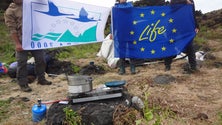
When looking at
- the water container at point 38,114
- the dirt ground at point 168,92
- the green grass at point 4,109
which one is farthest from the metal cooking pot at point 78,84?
the green grass at point 4,109

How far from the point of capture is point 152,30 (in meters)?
6.91

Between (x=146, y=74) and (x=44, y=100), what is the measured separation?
233 centimetres

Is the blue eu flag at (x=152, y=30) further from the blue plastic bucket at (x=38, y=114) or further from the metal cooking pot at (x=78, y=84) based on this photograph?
the blue plastic bucket at (x=38, y=114)

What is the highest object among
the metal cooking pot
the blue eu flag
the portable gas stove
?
the blue eu flag

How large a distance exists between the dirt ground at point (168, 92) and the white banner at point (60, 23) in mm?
869

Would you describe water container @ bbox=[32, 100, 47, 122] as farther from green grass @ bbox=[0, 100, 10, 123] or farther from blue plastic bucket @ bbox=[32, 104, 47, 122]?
green grass @ bbox=[0, 100, 10, 123]

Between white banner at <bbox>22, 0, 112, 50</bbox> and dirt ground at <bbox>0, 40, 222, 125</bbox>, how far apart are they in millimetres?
869

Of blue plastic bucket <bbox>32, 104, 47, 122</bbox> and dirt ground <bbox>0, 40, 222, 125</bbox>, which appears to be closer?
dirt ground <bbox>0, 40, 222, 125</bbox>

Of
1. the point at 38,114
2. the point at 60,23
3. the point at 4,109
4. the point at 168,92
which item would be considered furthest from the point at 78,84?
the point at 60,23

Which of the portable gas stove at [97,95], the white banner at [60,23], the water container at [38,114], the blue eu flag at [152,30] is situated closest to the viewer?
the portable gas stove at [97,95]

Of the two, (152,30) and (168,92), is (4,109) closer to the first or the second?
(168,92)

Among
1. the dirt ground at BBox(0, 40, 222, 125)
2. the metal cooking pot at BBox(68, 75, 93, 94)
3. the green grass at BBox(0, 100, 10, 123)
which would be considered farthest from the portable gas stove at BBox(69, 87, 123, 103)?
the green grass at BBox(0, 100, 10, 123)

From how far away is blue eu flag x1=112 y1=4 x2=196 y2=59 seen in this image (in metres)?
6.82

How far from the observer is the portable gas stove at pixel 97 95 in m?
4.49
